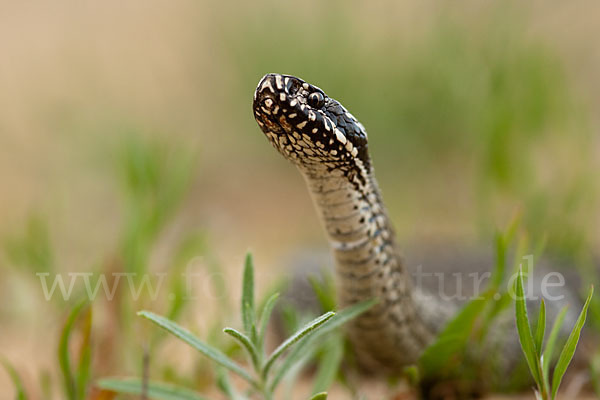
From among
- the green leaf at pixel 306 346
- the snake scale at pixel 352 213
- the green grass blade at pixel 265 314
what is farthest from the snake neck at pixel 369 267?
the green grass blade at pixel 265 314

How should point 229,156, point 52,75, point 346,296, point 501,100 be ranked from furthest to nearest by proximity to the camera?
point 52,75 < point 229,156 < point 501,100 < point 346,296

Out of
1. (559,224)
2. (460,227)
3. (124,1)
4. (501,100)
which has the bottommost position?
(460,227)

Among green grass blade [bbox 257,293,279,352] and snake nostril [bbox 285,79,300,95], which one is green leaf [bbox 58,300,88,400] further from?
snake nostril [bbox 285,79,300,95]

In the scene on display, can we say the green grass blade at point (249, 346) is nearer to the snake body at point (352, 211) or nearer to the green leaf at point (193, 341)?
the green leaf at point (193, 341)

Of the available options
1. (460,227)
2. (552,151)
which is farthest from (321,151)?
(460,227)

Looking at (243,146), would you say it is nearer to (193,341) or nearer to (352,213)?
(352,213)

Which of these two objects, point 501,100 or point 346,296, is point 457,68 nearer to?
point 501,100

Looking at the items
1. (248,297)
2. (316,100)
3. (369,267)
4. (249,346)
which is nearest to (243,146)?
(369,267)
